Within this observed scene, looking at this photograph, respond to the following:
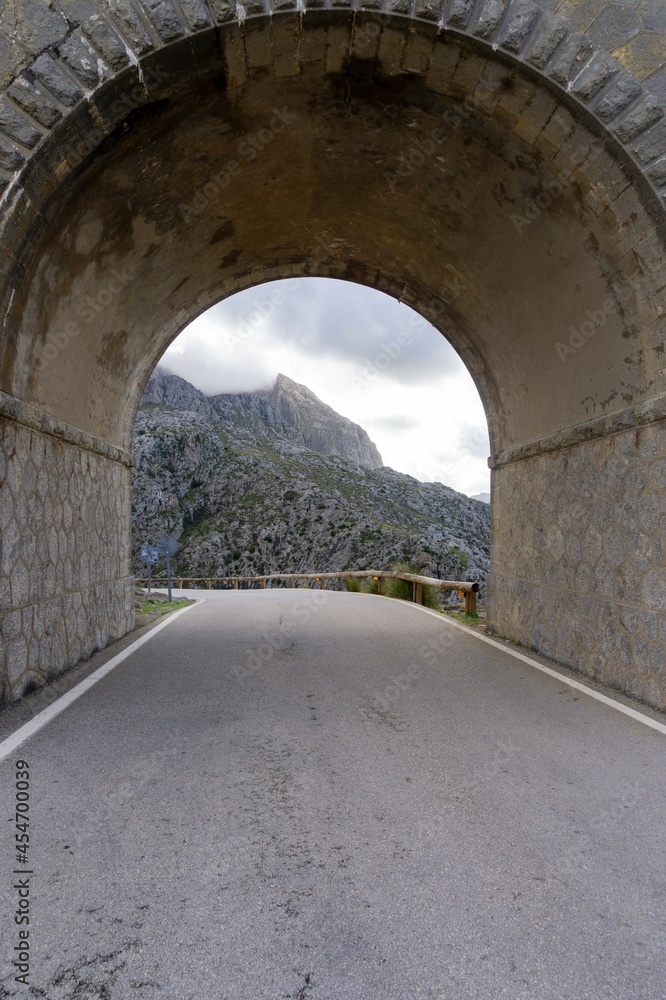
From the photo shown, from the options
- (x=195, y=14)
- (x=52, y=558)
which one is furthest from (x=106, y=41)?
(x=52, y=558)

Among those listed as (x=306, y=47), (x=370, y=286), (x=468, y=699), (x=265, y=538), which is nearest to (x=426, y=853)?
(x=468, y=699)

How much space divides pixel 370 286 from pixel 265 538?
52.5m

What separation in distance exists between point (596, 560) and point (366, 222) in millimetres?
5619

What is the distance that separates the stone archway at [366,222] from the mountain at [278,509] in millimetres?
40055

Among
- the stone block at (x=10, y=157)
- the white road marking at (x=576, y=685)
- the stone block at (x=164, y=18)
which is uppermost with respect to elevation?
the stone block at (x=164, y=18)

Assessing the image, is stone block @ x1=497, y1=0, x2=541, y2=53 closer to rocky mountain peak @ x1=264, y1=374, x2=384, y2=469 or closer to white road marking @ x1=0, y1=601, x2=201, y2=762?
white road marking @ x1=0, y1=601, x2=201, y2=762

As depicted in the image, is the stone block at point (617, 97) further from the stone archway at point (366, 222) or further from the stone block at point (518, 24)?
the stone block at point (518, 24)

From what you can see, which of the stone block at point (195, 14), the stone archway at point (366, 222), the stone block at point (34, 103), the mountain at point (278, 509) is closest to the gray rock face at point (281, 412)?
the mountain at point (278, 509)

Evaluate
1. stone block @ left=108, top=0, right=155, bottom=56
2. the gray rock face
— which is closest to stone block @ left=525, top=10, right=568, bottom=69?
stone block @ left=108, top=0, right=155, bottom=56

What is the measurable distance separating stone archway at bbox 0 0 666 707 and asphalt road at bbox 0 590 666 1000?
1.52m

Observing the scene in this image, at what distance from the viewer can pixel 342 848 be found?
2.73m

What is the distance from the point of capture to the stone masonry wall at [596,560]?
5188 mm

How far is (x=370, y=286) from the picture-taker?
11.0m

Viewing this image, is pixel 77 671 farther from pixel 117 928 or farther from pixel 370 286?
pixel 370 286
